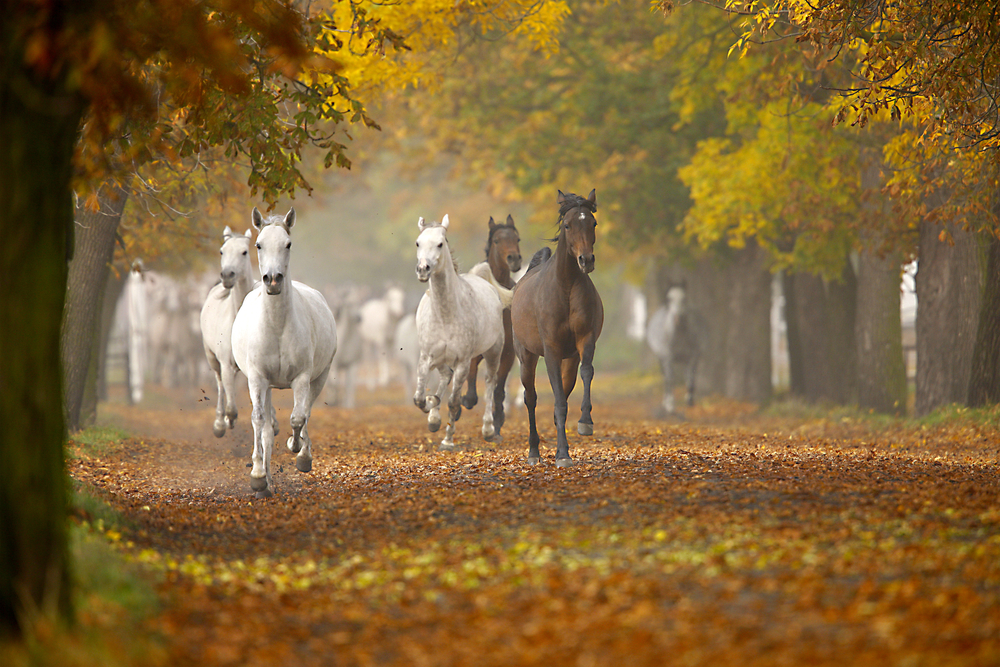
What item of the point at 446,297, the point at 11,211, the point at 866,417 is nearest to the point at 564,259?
the point at 446,297

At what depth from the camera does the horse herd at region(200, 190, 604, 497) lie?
10.6m

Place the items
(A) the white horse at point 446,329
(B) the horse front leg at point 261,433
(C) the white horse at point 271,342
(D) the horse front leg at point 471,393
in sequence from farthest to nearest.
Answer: (D) the horse front leg at point 471,393 → (A) the white horse at point 446,329 → (B) the horse front leg at point 261,433 → (C) the white horse at point 271,342

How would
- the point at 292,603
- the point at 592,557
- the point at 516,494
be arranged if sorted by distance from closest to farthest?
the point at 292,603, the point at 592,557, the point at 516,494

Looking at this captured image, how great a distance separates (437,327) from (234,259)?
2.81 metres

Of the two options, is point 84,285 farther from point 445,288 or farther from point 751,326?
point 751,326

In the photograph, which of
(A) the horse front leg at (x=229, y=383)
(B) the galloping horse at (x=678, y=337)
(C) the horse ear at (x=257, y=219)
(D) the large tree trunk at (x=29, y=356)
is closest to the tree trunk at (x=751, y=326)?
(B) the galloping horse at (x=678, y=337)

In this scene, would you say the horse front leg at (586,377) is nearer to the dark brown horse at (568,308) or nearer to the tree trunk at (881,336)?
the dark brown horse at (568,308)

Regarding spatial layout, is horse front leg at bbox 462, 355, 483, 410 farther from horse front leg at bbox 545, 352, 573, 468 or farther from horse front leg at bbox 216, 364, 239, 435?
horse front leg at bbox 545, 352, 573, 468

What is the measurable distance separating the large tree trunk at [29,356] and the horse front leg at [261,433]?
535 cm

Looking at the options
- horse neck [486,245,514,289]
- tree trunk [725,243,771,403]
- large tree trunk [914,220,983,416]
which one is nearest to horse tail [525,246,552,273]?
horse neck [486,245,514,289]

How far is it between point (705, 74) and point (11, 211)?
56.1 feet

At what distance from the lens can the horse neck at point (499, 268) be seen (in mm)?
16484

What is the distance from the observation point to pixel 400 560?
22.4 ft

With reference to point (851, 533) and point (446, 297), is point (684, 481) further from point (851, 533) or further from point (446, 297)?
point (446, 297)
